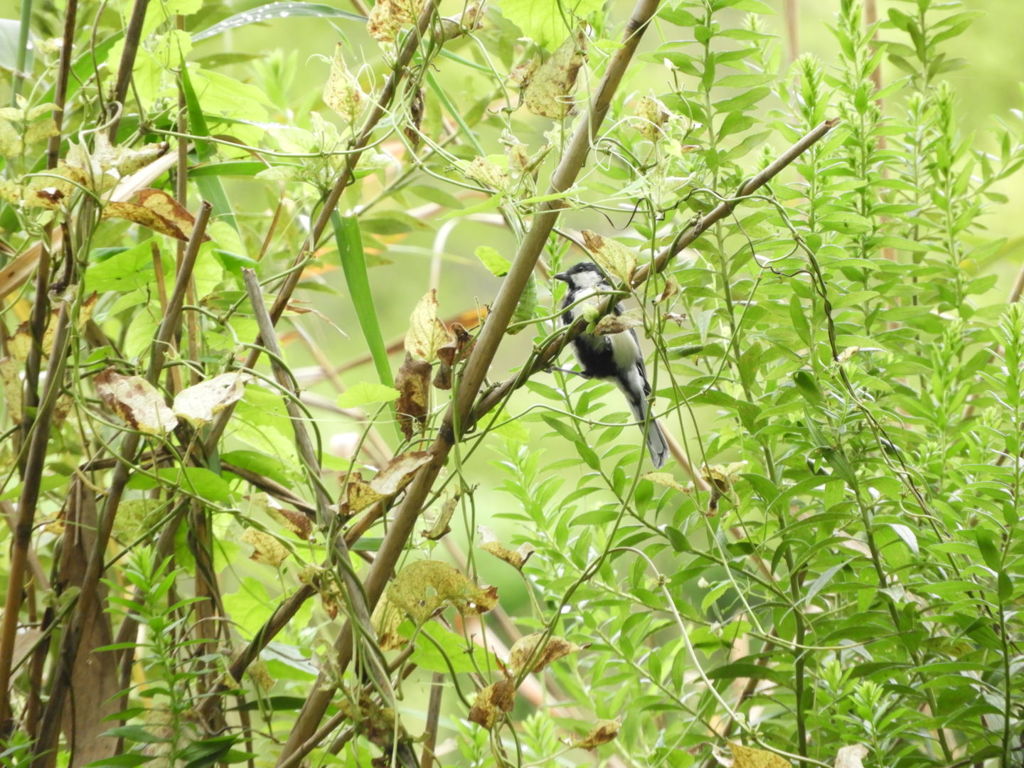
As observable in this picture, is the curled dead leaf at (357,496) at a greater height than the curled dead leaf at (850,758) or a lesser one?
greater

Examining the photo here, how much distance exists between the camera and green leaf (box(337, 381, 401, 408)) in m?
0.56

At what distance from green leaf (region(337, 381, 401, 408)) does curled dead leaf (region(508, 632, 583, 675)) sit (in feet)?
0.50

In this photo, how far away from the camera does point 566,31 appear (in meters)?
0.58

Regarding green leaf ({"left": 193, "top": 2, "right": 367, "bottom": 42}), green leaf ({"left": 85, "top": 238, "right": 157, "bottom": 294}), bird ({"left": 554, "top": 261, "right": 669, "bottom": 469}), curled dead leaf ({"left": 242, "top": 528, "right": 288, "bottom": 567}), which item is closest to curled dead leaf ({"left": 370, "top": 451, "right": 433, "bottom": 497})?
curled dead leaf ({"left": 242, "top": 528, "right": 288, "bottom": 567})

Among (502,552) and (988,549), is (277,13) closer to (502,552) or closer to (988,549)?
(502,552)

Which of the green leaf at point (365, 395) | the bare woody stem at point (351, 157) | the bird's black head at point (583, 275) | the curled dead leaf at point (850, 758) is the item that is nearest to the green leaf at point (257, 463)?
the bare woody stem at point (351, 157)

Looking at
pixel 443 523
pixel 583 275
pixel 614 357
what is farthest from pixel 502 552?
pixel 583 275

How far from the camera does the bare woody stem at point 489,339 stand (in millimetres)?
514

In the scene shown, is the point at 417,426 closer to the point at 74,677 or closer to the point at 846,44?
the point at 74,677

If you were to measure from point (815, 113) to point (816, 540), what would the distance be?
0.29 m

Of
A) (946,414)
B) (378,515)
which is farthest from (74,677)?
(946,414)

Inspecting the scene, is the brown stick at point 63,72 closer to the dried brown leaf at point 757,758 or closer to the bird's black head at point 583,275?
the dried brown leaf at point 757,758

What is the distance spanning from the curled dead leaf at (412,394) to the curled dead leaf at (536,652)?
0.44ft

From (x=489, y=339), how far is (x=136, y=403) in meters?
0.18
